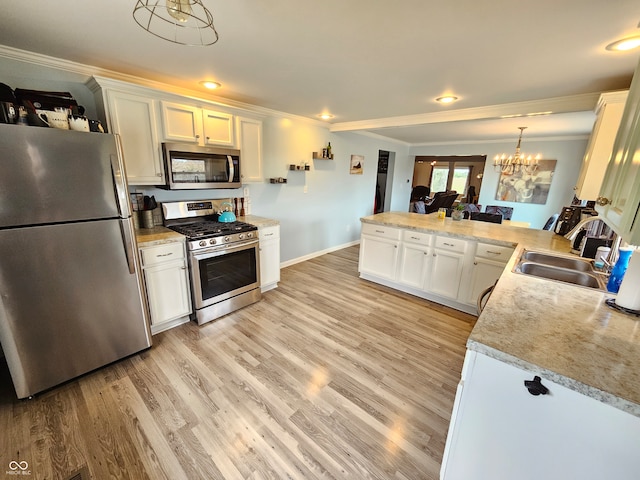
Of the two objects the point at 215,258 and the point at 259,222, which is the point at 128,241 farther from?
the point at 259,222

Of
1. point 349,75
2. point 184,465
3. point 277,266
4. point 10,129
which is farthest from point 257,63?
point 184,465

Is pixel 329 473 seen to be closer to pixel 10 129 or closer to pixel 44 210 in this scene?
pixel 44 210

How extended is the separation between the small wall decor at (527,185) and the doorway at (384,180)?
2424 mm

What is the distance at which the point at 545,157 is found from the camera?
213 inches

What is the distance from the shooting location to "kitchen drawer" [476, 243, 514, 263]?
8.33 feet

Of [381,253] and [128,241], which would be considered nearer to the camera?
[128,241]

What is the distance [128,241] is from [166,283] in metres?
0.59

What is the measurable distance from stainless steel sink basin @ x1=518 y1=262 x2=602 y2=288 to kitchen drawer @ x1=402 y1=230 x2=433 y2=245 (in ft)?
3.71

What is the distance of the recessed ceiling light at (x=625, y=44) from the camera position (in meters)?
1.44

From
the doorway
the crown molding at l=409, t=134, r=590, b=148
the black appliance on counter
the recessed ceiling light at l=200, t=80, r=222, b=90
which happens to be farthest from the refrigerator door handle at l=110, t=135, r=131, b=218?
the crown molding at l=409, t=134, r=590, b=148

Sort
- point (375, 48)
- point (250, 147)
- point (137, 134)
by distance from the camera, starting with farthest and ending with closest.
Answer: point (250, 147) → point (137, 134) → point (375, 48)

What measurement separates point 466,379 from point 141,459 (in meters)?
1.69

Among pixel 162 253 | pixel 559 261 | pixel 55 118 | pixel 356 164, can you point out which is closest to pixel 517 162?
pixel 356 164

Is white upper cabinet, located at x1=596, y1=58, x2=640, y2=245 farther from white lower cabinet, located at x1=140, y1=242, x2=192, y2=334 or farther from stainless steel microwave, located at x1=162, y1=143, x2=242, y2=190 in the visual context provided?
stainless steel microwave, located at x1=162, y1=143, x2=242, y2=190
